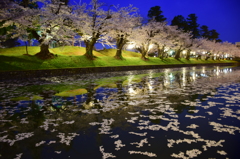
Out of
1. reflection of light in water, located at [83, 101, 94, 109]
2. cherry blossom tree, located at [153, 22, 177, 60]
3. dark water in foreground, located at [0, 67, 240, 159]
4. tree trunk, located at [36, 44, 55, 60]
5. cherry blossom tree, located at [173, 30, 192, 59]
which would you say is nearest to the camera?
dark water in foreground, located at [0, 67, 240, 159]

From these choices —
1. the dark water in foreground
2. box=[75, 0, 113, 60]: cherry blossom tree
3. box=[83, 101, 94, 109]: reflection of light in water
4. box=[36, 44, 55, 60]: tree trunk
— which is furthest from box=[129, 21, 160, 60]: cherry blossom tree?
the dark water in foreground

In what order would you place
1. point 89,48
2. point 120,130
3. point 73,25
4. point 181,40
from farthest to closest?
point 181,40 < point 89,48 < point 73,25 < point 120,130

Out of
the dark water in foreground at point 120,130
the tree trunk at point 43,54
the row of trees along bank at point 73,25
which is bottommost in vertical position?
the dark water in foreground at point 120,130

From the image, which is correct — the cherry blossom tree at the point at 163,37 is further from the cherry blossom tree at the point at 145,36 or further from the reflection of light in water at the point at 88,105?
the reflection of light in water at the point at 88,105

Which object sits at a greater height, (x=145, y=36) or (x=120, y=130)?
(x=145, y=36)

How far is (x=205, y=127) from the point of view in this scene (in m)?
5.05

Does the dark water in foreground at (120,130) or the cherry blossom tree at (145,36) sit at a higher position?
the cherry blossom tree at (145,36)

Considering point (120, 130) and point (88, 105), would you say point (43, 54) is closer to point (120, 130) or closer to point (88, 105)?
point (88, 105)

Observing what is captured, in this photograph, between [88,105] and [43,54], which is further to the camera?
[43,54]

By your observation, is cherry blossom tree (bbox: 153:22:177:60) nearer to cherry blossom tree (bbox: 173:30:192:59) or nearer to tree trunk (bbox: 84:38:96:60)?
cherry blossom tree (bbox: 173:30:192:59)

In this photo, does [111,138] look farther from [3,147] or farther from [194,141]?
[3,147]

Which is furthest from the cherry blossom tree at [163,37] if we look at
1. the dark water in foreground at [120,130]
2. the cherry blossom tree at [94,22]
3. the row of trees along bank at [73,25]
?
the dark water in foreground at [120,130]

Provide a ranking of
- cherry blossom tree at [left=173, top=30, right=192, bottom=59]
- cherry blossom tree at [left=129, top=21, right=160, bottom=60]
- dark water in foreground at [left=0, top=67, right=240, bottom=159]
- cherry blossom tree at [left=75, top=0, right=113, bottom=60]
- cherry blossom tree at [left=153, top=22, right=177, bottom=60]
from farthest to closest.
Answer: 1. cherry blossom tree at [left=173, top=30, right=192, bottom=59]
2. cherry blossom tree at [left=153, top=22, right=177, bottom=60]
3. cherry blossom tree at [left=129, top=21, right=160, bottom=60]
4. cherry blossom tree at [left=75, top=0, right=113, bottom=60]
5. dark water in foreground at [left=0, top=67, right=240, bottom=159]

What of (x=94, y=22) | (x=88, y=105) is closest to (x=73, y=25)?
(x=94, y=22)
